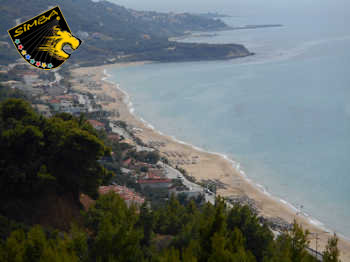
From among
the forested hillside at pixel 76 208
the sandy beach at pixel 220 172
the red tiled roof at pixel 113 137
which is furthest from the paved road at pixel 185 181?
the forested hillside at pixel 76 208

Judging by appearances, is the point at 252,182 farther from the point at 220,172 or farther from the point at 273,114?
the point at 273,114

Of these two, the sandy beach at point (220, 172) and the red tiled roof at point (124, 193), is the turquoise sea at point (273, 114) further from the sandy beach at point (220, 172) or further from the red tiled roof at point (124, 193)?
the red tiled roof at point (124, 193)

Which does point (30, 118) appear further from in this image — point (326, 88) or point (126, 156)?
point (326, 88)

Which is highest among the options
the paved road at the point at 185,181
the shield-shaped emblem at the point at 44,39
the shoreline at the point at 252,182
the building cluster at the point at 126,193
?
the shield-shaped emblem at the point at 44,39

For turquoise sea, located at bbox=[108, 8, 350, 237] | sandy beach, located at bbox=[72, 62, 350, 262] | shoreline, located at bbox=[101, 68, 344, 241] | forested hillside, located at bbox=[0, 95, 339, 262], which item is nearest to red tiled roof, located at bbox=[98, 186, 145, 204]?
forested hillside, located at bbox=[0, 95, 339, 262]

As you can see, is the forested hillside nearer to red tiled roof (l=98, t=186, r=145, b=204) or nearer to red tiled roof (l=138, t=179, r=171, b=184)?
red tiled roof (l=98, t=186, r=145, b=204)

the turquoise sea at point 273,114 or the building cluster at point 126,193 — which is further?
the turquoise sea at point 273,114
